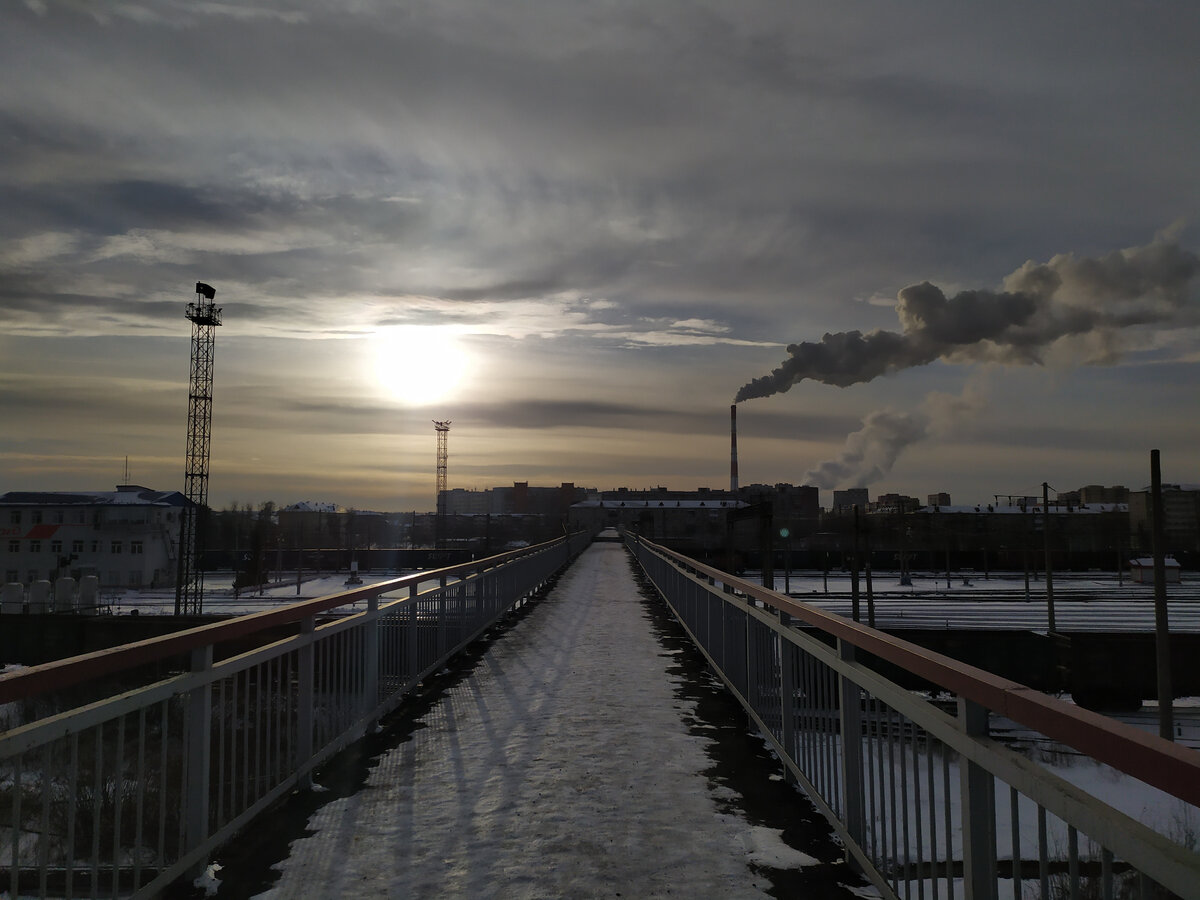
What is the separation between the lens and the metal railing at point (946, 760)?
6.07 feet

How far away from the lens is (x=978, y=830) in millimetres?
2648

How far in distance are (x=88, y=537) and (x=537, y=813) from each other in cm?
8050

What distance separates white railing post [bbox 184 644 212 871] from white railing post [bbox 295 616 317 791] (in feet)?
3.90

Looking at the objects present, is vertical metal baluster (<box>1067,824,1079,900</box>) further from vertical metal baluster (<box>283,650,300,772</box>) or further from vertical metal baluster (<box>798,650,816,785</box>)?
vertical metal baluster (<box>283,650,300,772</box>)

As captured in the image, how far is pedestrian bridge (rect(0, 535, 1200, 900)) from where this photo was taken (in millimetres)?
2521

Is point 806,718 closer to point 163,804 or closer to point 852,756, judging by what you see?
point 852,756

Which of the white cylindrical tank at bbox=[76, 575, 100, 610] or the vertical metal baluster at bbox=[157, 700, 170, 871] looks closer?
the vertical metal baluster at bbox=[157, 700, 170, 871]

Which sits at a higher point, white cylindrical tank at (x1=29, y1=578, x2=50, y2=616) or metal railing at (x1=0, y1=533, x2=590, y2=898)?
metal railing at (x1=0, y1=533, x2=590, y2=898)

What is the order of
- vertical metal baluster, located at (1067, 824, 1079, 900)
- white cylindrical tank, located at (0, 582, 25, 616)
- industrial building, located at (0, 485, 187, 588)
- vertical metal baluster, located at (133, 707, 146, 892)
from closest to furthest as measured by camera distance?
1. vertical metal baluster, located at (1067, 824, 1079, 900)
2. vertical metal baluster, located at (133, 707, 146, 892)
3. white cylindrical tank, located at (0, 582, 25, 616)
4. industrial building, located at (0, 485, 187, 588)

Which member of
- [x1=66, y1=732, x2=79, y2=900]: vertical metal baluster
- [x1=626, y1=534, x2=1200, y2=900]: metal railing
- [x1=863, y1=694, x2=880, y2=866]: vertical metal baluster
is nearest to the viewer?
[x1=626, y1=534, x2=1200, y2=900]: metal railing

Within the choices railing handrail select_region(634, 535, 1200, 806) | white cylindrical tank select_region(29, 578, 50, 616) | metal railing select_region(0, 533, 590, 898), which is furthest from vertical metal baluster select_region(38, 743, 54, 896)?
white cylindrical tank select_region(29, 578, 50, 616)

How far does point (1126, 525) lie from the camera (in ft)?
337

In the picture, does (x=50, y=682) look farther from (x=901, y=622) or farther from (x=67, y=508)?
(x=67, y=508)

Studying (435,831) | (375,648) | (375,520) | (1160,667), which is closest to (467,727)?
(375,648)
